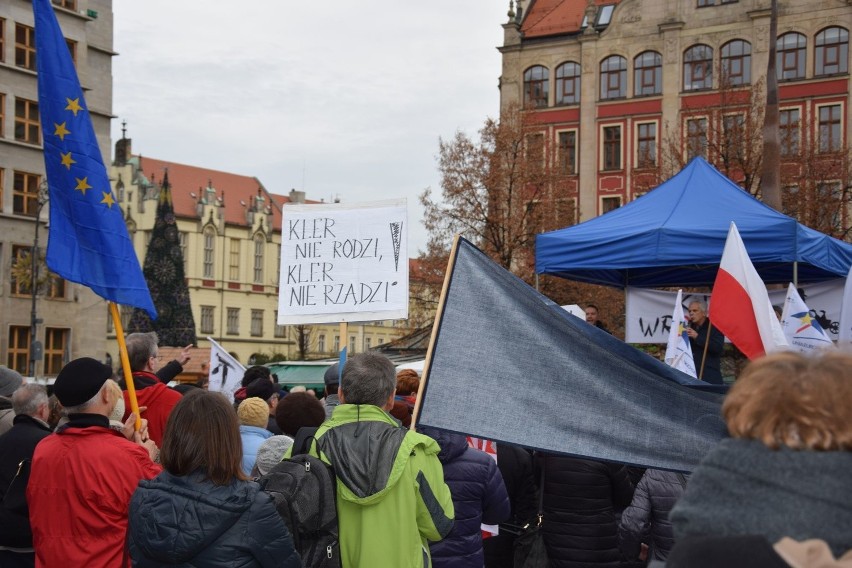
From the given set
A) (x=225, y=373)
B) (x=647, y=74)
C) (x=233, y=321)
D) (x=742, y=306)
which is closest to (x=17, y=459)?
(x=742, y=306)

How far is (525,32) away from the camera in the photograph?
5691cm

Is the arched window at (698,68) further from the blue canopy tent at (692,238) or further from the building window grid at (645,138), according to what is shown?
the blue canopy tent at (692,238)

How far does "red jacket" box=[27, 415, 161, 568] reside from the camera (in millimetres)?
4785

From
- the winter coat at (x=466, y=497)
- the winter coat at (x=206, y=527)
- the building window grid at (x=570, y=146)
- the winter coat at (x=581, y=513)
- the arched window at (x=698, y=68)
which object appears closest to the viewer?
the winter coat at (x=206, y=527)

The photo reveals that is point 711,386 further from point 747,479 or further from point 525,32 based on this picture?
point 525,32

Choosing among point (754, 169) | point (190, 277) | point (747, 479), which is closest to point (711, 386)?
point (747, 479)

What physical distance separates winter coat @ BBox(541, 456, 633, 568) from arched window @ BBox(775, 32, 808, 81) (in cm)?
4750

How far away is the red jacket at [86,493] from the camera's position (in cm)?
479

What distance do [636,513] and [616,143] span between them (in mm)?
49522

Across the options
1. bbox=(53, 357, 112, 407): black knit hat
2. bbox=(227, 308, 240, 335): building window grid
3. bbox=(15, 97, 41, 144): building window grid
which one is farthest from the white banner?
bbox=(227, 308, 240, 335): building window grid

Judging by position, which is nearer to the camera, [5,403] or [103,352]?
[5,403]

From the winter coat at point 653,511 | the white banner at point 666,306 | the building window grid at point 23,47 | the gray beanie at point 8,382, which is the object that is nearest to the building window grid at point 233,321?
the building window grid at point 23,47

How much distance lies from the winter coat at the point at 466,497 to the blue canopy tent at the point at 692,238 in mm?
5407

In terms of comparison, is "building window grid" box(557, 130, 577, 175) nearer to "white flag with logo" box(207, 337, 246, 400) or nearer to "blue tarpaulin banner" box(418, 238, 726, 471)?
"white flag with logo" box(207, 337, 246, 400)
